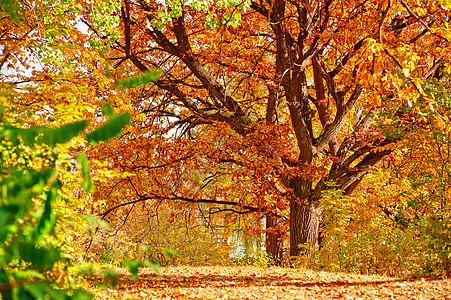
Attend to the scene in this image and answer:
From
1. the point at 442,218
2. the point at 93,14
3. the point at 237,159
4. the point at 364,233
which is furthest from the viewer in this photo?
the point at 237,159

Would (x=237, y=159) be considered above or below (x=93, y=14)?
below

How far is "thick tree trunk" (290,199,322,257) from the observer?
1025cm

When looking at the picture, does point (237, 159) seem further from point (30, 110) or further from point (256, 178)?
point (30, 110)

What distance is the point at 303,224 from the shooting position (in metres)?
10.3

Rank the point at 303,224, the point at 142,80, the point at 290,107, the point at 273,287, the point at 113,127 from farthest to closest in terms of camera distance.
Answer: the point at 303,224 < the point at 290,107 < the point at 273,287 < the point at 142,80 < the point at 113,127

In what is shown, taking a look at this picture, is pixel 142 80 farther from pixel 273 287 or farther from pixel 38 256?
pixel 273 287

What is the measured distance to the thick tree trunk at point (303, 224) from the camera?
1025 cm

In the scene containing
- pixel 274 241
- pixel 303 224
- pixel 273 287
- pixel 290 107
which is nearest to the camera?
pixel 273 287

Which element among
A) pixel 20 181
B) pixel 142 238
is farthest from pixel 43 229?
pixel 142 238

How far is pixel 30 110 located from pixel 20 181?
1.86m

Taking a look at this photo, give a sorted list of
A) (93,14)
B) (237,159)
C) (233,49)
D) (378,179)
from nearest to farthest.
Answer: (93,14) < (237,159) < (233,49) < (378,179)

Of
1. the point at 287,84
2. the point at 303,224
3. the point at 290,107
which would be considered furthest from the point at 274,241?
the point at 287,84

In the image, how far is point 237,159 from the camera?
1037 centimetres

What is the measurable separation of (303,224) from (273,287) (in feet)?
12.2
